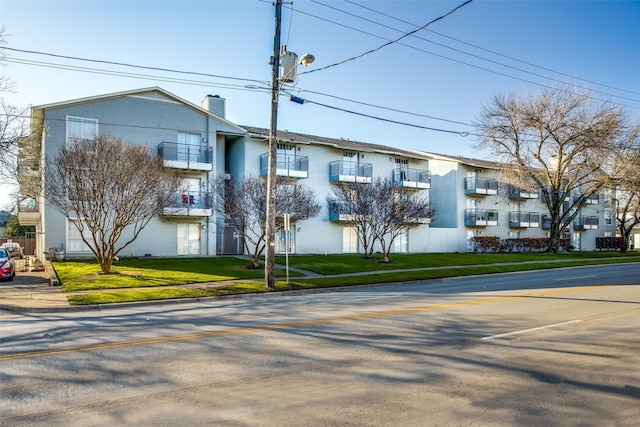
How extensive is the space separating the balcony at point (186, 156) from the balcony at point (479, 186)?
25.7 meters

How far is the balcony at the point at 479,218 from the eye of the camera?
43438 millimetres

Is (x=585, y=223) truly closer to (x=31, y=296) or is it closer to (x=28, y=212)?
(x=28, y=212)

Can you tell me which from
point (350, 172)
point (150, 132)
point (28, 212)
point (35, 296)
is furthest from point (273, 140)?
point (28, 212)

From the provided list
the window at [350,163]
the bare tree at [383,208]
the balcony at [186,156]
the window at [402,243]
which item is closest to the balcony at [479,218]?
the window at [402,243]

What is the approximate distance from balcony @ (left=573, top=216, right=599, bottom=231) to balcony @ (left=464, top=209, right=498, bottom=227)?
17.1 metres

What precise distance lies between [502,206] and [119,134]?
1463 inches

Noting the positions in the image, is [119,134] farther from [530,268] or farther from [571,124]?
[571,124]

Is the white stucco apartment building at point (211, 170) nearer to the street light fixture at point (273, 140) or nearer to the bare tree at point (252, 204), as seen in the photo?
the bare tree at point (252, 204)

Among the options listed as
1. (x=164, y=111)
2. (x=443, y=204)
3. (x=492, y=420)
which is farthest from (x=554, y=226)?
(x=492, y=420)

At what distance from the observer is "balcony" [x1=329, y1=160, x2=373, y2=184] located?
115 ft

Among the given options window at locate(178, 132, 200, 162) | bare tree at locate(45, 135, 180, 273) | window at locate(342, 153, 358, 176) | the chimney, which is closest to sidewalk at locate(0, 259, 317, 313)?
bare tree at locate(45, 135, 180, 273)

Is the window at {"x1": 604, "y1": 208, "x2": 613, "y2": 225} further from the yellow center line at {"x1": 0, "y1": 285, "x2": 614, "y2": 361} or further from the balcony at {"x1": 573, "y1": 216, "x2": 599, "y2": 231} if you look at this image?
the yellow center line at {"x1": 0, "y1": 285, "x2": 614, "y2": 361}

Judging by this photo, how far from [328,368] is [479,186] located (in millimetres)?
41070

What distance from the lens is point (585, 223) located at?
56.7m
